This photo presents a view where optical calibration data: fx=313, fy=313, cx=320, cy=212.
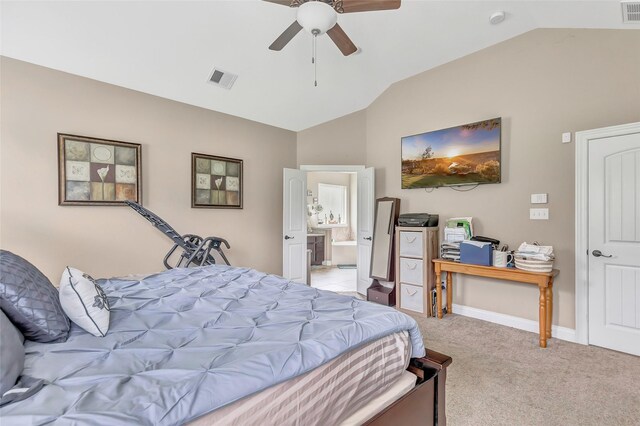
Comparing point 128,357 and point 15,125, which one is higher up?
point 15,125

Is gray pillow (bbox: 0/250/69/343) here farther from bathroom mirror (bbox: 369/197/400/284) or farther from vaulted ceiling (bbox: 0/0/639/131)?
bathroom mirror (bbox: 369/197/400/284)

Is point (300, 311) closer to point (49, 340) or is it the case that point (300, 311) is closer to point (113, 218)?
point (49, 340)

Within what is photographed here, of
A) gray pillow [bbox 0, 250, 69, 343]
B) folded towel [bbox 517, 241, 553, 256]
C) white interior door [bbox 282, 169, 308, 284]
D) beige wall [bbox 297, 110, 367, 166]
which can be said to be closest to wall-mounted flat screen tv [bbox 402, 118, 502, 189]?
folded towel [bbox 517, 241, 553, 256]

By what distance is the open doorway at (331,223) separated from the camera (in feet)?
24.4

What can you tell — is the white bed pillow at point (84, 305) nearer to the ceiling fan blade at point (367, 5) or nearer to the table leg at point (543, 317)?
the ceiling fan blade at point (367, 5)

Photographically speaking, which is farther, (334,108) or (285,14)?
(334,108)

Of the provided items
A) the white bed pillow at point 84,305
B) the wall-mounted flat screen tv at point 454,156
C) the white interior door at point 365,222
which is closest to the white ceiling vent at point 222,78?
the white interior door at point 365,222

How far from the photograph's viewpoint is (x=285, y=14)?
311 cm

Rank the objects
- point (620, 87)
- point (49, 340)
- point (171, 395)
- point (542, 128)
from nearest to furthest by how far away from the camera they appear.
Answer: point (171, 395)
point (49, 340)
point (620, 87)
point (542, 128)

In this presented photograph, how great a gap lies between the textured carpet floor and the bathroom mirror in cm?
126

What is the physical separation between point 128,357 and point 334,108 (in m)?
4.49

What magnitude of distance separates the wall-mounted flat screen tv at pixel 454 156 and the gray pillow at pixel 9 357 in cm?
395

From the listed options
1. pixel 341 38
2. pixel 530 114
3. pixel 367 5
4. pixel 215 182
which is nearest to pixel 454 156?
pixel 530 114

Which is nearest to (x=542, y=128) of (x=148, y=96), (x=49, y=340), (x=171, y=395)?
(x=171, y=395)
